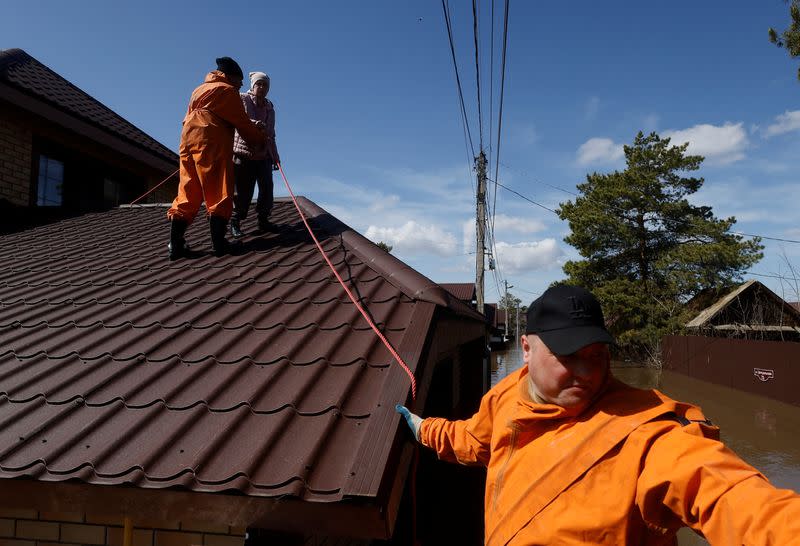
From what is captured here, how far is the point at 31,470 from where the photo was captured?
87.5 inches

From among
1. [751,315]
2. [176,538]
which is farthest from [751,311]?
[176,538]

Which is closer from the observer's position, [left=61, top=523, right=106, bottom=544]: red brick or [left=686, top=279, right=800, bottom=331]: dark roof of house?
[left=61, top=523, right=106, bottom=544]: red brick

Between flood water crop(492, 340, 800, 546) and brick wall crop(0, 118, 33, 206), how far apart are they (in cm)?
1139

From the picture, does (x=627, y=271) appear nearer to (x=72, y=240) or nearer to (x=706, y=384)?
(x=706, y=384)

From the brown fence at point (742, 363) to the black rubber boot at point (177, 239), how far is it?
18.6 m

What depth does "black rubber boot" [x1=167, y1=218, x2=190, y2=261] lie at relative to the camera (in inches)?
190

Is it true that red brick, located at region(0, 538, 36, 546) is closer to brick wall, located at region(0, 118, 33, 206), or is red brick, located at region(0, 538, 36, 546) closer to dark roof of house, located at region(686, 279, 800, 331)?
brick wall, located at region(0, 118, 33, 206)

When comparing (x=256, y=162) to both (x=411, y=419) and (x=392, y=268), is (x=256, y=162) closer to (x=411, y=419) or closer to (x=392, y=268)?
(x=392, y=268)

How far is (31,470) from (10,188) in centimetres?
752

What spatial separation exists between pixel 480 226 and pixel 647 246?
16240 mm


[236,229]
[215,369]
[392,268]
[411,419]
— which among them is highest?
[236,229]

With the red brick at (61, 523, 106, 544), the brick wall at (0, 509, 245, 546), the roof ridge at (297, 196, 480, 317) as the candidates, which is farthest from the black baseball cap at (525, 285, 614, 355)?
the red brick at (61, 523, 106, 544)

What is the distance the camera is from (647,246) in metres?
30.8

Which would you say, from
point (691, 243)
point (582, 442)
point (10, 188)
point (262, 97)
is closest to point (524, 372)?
point (582, 442)
